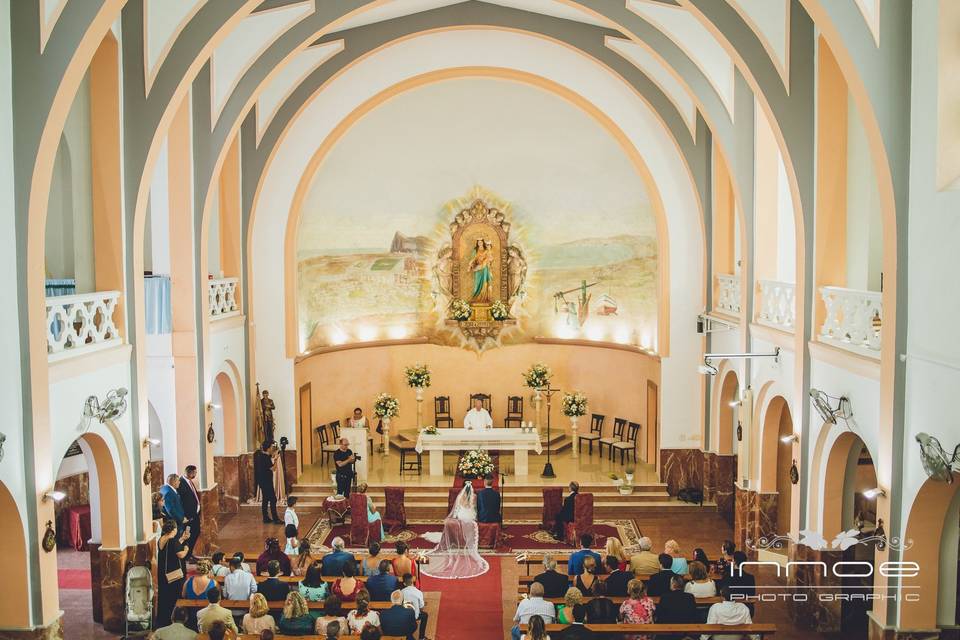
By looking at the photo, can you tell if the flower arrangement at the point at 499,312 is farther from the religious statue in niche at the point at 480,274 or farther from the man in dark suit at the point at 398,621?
the man in dark suit at the point at 398,621

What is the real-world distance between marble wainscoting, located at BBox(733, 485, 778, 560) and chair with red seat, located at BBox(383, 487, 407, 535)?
6.21 metres

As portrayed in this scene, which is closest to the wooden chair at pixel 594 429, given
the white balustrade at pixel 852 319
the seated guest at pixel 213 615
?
the white balustrade at pixel 852 319

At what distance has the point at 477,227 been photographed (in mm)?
22094

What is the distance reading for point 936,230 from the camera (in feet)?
28.2

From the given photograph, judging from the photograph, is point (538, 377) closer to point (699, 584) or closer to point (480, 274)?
point (480, 274)

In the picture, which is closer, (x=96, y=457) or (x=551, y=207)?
(x=96, y=457)

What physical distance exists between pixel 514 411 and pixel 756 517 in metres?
8.56

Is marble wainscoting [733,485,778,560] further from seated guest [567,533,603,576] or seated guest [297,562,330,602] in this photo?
seated guest [297,562,330,602]

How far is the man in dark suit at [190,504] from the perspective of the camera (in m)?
14.2

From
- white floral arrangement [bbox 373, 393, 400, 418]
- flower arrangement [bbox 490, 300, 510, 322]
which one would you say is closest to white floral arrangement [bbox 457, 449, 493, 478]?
white floral arrangement [bbox 373, 393, 400, 418]

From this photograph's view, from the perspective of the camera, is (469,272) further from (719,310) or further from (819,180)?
(819,180)

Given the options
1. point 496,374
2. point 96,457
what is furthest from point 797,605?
point 496,374

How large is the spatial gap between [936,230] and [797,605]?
627 cm

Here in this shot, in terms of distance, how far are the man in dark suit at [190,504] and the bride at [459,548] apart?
145 inches
